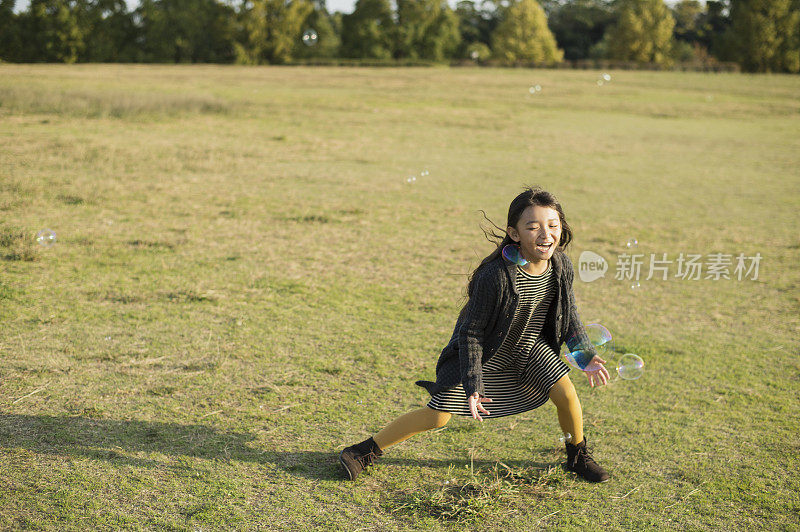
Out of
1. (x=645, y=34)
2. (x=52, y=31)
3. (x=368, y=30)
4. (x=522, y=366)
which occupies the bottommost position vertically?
(x=522, y=366)

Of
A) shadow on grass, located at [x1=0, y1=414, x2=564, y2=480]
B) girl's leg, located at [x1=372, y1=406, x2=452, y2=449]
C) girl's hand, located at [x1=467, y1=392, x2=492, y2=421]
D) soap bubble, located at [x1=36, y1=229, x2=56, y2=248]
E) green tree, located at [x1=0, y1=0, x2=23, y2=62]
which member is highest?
green tree, located at [x1=0, y1=0, x2=23, y2=62]

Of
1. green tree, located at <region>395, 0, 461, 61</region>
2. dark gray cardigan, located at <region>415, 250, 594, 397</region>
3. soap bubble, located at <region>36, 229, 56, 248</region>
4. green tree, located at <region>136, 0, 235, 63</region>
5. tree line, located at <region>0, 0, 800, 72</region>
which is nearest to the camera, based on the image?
dark gray cardigan, located at <region>415, 250, 594, 397</region>

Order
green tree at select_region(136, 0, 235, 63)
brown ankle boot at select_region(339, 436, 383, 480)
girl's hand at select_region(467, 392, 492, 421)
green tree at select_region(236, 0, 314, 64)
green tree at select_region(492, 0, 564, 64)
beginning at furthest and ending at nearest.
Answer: green tree at select_region(492, 0, 564, 64)
green tree at select_region(236, 0, 314, 64)
green tree at select_region(136, 0, 235, 63)
brown ankle boot at select_region(339, 436, 383, 480)
girl's hand at select_region(467, 392, 492, 421)

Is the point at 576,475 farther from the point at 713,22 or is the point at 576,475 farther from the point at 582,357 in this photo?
the point at 713,22

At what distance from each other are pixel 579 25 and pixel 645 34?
722 inches

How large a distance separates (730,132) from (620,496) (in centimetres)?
1898

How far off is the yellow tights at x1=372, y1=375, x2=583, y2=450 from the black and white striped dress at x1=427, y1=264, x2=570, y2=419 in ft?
0.14

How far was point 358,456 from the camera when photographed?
3.24 metres

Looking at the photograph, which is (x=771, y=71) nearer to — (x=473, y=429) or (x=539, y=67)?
(x=539, y=67)

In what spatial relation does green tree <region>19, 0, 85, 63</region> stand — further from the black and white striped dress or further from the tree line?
the black and white striped dress

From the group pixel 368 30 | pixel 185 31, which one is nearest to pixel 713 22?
pixel 368 30

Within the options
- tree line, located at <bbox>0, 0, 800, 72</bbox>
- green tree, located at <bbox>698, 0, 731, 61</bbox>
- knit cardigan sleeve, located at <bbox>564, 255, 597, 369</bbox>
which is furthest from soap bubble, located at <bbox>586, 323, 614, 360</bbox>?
green tree, located at <bbox>698, 0, 731, 61</bbox>

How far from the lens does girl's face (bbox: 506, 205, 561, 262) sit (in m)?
2.94

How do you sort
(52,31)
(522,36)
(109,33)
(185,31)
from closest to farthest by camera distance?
1. (52,31)
2. (109,33)
3. (185,31)
4. (522,36)
